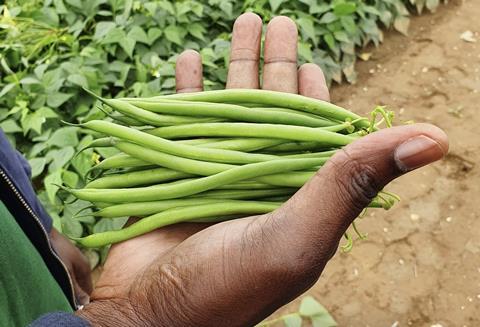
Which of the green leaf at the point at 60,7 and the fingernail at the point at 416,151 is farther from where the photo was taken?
the green leaf at the point at 60,7

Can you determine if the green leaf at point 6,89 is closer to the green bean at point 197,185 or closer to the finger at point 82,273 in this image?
the finger at point 82,273

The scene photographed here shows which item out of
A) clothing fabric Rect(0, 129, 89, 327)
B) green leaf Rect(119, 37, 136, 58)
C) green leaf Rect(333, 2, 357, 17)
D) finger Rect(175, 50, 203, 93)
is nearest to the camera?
clothing fabric Rect(0, 129, 89, 327)

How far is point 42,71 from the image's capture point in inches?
119

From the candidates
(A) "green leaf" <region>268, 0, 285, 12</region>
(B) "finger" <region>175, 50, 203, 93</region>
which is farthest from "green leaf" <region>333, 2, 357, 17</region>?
(B) "finger" <region>175, 50, 203, 93</region>

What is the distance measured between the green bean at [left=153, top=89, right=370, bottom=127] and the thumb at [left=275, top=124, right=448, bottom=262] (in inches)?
16.6

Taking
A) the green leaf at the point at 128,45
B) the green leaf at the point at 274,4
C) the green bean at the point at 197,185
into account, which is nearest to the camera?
the green bean at the point at 197,185

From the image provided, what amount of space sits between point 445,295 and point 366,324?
0.41 metres

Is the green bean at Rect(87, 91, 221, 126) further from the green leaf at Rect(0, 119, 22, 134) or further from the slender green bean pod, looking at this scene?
the green leaf at Rect(0, 119, 22, 134)

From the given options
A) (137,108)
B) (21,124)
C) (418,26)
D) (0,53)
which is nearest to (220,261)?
(137,108)

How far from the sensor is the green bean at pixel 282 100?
5.61 ft

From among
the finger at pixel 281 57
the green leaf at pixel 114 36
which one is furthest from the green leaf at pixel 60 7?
A: the finger at pixel 281 57

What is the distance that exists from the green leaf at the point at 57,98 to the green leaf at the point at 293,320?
1594 mm

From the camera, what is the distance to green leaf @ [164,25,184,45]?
3170mm

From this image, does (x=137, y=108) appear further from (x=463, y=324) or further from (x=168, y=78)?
(x=463, y=324)
